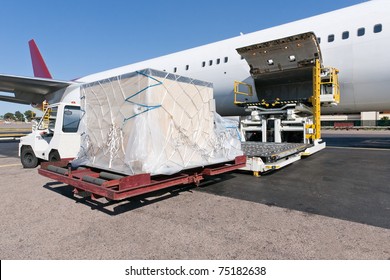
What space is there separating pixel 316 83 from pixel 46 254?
7.85 metres

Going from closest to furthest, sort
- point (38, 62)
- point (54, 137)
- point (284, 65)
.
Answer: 1. point (54, 137)
2. point (284, 65)
3. point (38, 62)

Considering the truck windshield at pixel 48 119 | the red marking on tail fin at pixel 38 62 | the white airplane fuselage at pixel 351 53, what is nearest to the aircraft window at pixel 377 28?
the white airplane fuselage at pixel 351 53

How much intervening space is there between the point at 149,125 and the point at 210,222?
1630 millimetres

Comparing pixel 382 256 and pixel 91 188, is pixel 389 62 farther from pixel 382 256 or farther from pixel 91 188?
pixel 91 188

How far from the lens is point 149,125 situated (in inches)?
147

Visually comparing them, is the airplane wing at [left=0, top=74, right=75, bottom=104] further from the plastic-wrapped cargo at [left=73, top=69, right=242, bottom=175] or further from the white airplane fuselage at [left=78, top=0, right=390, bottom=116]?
the plastic-wrapped cargo at [left=73, top=69, right=242, bottom=175]

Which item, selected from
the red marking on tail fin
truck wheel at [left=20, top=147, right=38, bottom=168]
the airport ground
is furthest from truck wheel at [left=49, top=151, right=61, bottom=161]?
the red marking on tail fin

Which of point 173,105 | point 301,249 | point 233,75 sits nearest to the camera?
point 301,249

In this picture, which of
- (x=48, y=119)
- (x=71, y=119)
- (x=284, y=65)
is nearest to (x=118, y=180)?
(x=71, y=119)

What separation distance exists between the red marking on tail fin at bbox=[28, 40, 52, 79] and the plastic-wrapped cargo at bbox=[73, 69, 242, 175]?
21895 millimetres

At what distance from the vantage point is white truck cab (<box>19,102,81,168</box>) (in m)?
6.64

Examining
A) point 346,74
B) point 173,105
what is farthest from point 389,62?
point 173,105

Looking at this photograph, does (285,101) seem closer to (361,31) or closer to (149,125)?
(361,31)

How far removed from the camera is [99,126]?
4.54 m
